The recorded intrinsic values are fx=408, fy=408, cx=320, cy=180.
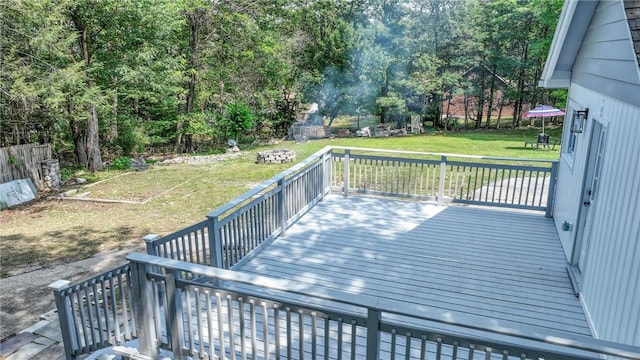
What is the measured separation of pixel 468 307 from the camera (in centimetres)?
389

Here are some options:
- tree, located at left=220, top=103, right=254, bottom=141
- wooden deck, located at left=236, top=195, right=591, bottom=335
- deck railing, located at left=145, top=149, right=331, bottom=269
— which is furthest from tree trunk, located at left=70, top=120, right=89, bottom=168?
wooden deck, located at left=236, top=195, right=591, bottom=335

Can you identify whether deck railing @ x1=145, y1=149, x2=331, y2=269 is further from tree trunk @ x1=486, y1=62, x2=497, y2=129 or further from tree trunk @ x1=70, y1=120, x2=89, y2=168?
tree trunk @ x1=486, y1=62, x2=497, y2=129

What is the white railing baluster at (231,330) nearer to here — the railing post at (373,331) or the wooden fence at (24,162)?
the railing post at (373,331)

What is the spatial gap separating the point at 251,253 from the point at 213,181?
22.7ft

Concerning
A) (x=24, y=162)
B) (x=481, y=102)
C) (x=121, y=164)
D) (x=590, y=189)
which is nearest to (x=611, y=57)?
(x=590, y=189)

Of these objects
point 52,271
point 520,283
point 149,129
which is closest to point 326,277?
point 520,283

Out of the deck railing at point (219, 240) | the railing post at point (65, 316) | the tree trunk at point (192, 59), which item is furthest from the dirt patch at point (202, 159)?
the railing post at point (65, 316)

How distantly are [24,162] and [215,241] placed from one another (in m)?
9.72

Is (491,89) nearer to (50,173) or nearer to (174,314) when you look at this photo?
(50,173)

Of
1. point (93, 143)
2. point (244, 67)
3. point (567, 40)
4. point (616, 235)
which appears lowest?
point (93, 143)

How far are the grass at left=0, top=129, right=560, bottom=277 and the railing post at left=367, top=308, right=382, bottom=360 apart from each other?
18.8ft

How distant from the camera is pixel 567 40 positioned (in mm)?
5090

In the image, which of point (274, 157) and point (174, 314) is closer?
point (174, 314)

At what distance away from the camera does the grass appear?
7.05 metres
